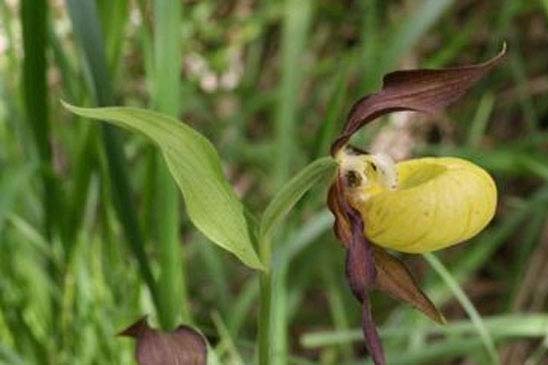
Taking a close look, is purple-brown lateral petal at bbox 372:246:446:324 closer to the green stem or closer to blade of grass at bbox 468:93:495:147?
the green stem

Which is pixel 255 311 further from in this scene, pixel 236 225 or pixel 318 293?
pixel 236 225

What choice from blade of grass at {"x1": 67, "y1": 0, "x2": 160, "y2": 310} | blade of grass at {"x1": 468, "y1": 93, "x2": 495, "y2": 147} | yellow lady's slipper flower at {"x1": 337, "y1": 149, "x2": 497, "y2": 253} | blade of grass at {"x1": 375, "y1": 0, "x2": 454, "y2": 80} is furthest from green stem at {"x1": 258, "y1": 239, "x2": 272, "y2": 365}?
blade of grass at {"x1": 468, "y1": 93, "x2": 495, "y2": 147}

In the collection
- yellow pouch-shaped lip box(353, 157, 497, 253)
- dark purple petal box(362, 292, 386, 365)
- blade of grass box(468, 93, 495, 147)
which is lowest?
blade of grass box(468, 93, 495, 147)

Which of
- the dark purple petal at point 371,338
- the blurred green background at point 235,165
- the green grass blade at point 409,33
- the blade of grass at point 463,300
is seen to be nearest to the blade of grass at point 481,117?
the blurred green background at point 235,165

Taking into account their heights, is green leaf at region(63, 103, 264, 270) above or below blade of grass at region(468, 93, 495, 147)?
above

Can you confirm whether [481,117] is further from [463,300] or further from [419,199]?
[419,199]

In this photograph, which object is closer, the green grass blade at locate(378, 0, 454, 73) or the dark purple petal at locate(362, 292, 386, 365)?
the dark purple petal at locate(362, 292, 386, 365)
